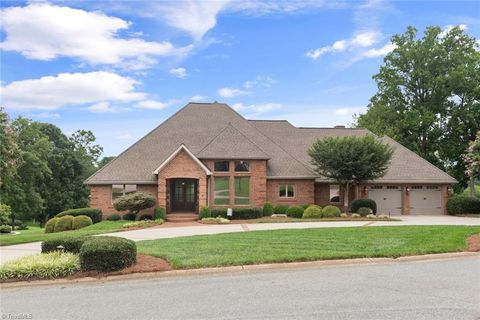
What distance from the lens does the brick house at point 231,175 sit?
3055cm

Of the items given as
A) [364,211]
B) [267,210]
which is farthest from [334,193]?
[267,210]

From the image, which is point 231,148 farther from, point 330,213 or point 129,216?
point 129,216

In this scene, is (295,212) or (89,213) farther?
(295,212)

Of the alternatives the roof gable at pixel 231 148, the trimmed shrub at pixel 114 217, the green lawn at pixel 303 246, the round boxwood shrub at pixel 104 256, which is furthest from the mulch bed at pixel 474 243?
the trimmed shrub at pixel 114 217

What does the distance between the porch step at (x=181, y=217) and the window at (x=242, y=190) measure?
138 inches

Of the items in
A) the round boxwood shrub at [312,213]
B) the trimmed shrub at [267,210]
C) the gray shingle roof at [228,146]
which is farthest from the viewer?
the gray shingle roof at [228,146]

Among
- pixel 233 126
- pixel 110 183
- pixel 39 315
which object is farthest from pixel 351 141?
pixel 39 315

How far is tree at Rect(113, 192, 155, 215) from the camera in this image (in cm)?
2762

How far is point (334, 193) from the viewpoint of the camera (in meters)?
33.6

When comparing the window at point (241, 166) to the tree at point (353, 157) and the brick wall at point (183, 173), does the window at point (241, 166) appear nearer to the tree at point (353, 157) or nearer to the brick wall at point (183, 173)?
the brick wall at point (183, 173)

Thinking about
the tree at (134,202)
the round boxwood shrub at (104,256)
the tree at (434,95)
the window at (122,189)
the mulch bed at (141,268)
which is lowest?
the mulch bed at (141,268)

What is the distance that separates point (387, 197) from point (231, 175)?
13.0m

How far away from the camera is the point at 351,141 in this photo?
96.2 ft

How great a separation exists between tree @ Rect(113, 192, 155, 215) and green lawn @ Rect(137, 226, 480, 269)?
12836 mm
